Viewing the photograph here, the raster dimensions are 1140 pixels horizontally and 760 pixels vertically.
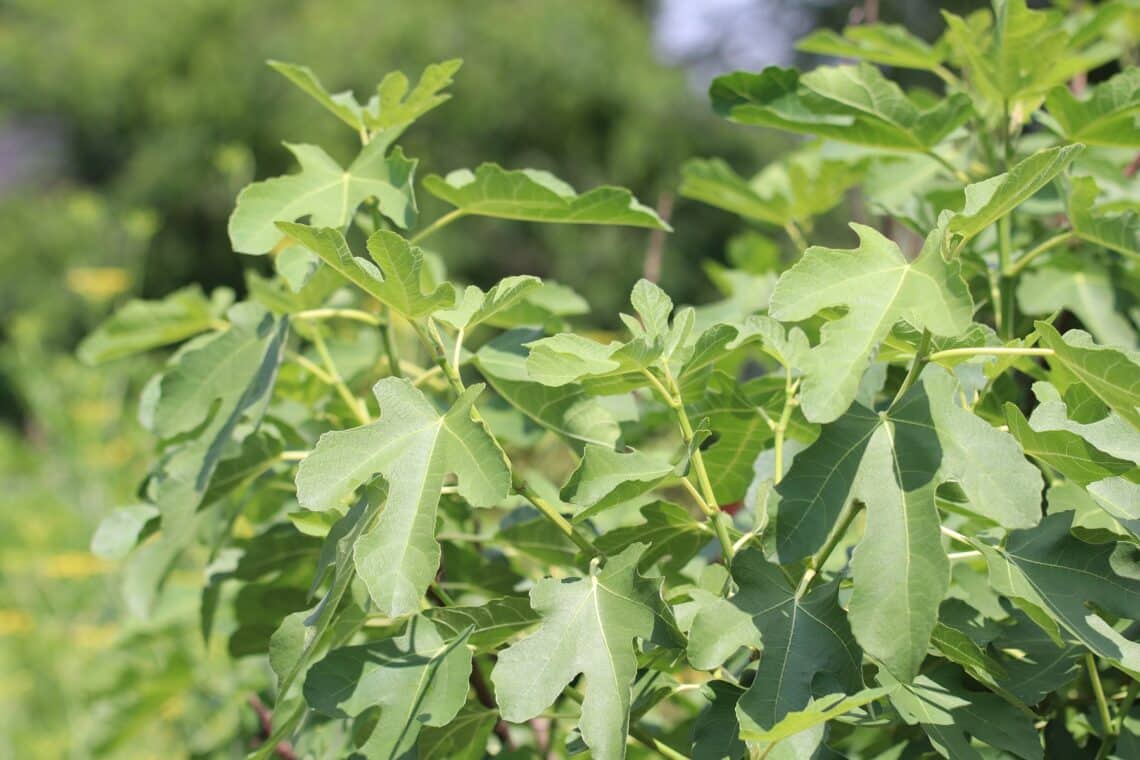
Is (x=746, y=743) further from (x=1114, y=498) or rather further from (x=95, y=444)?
→ (x=95, y=444)

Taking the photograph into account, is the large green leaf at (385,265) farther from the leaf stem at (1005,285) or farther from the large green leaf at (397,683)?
the leaf stem at (1005,285)

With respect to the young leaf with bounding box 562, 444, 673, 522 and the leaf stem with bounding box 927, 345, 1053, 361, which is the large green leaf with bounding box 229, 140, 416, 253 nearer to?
the young leaf with bounding box 562, 444, 673, 522

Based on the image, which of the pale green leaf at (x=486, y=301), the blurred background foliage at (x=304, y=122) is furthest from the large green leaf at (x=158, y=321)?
the blurred background foliage at (x=304, y=122)

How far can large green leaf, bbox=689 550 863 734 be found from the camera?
693 millimetres

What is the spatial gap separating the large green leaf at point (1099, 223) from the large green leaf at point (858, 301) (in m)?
0.41

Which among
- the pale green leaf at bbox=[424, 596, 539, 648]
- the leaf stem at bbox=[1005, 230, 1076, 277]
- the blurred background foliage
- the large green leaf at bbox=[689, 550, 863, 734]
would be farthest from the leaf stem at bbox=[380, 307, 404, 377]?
the blurred background foliage

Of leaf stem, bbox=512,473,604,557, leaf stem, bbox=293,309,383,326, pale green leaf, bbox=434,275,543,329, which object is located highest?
pale green leaf, bbox=434,275,543,329

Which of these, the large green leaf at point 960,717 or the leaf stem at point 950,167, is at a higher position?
the leaf stem at point 950,167

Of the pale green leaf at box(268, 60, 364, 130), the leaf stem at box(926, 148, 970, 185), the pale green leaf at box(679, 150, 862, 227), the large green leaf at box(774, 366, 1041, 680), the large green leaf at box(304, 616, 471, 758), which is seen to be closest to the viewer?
the large green leaf at box(774, 366, 1041, 680)

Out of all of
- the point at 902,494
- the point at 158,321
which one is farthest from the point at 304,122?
the point at 902,494

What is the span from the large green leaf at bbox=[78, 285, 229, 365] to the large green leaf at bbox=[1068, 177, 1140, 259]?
91 cm

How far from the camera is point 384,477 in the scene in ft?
2.40

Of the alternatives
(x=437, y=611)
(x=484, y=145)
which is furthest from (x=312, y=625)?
(x=484, y=145)

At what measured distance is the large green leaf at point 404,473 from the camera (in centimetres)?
68
